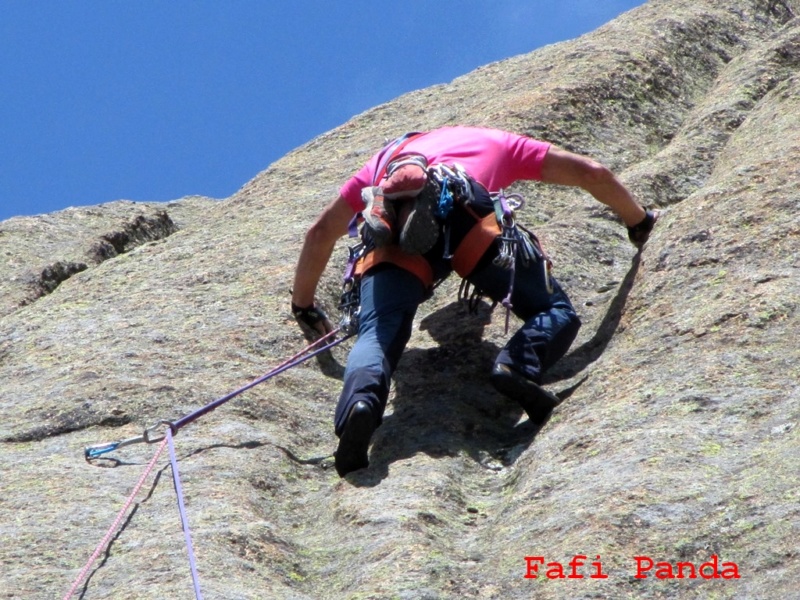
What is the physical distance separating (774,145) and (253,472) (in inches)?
175

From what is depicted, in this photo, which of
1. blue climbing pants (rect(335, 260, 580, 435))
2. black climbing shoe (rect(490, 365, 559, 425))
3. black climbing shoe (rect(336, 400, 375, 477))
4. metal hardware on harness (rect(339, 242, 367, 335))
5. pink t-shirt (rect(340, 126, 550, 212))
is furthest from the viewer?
pink t-shirt (rect(340, 126, 550, 212))

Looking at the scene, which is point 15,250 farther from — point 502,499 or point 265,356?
point 502,499

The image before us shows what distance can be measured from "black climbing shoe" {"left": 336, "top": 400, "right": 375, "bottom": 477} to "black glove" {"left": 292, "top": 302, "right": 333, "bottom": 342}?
1870 millimetres

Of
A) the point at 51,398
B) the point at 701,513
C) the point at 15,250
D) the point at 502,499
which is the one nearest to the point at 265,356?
the point at 51,398

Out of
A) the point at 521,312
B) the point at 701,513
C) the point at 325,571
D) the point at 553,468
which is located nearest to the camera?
the point at 701,513

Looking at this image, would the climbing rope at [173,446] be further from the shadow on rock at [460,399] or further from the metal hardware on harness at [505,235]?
the metal hardware on harness at [505,235]

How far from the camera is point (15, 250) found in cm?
1238

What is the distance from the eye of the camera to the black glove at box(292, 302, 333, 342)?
28.5ft

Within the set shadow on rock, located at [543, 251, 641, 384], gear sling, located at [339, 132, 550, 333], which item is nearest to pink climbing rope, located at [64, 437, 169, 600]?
gear sling, located at [339, 132, 550, 333]

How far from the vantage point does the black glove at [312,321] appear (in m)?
8.68

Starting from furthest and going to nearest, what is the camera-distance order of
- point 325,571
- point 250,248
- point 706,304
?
point 250,248
point 706,304
point 325,571

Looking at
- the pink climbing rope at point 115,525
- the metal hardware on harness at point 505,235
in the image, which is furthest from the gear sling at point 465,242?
the pink climbing rope at point 115,525

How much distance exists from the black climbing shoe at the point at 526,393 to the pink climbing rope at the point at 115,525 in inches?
70.9

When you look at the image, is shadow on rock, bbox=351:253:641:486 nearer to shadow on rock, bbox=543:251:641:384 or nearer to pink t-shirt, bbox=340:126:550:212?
shadow on rock, bbox=543:251:641:384
